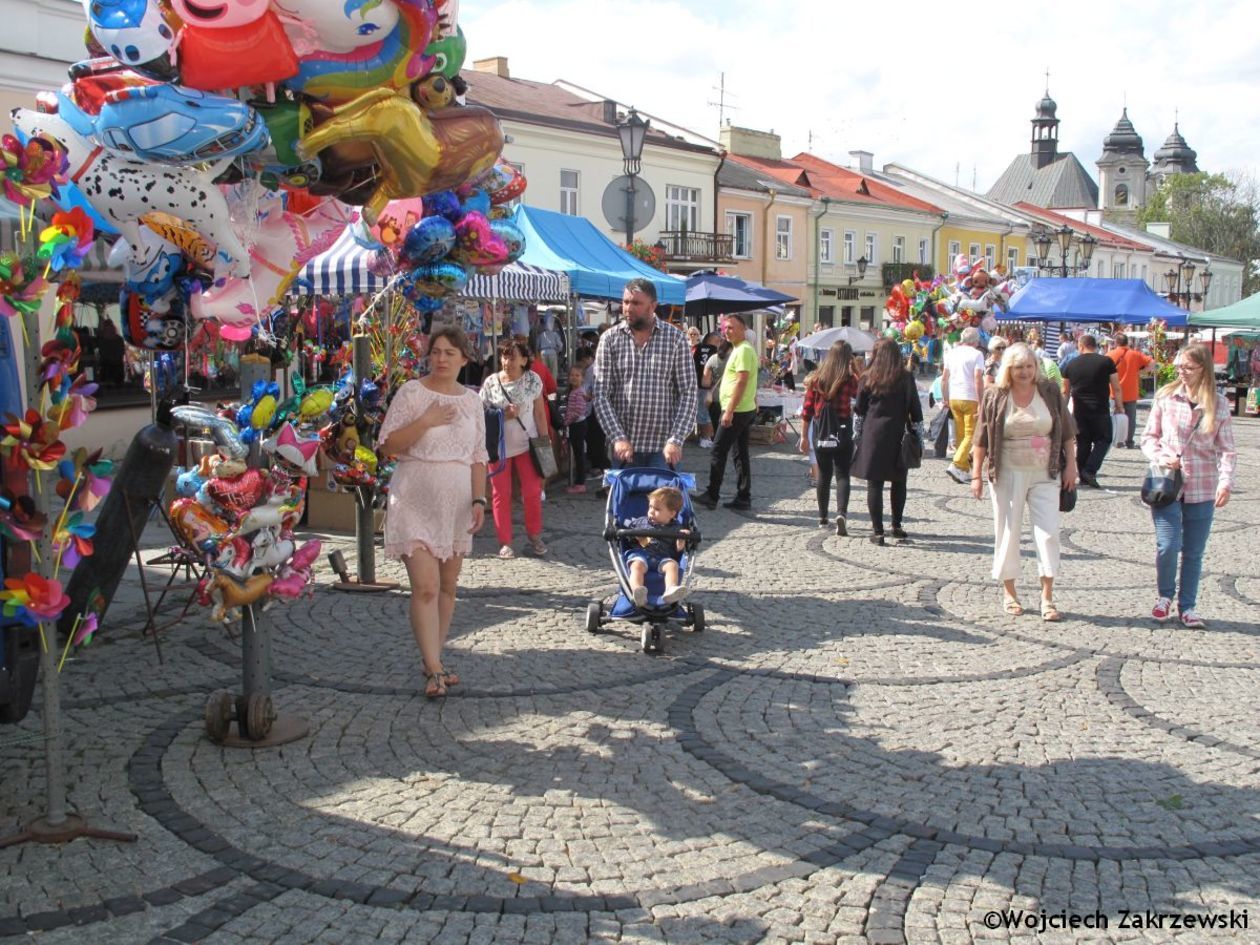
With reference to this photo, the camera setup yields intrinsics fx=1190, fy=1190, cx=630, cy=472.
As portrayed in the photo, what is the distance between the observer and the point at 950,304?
17.6 m

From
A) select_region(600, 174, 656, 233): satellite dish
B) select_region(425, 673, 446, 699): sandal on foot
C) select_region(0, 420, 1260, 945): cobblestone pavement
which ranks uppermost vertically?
select_region(600, 174, 656, 233): satellite dish

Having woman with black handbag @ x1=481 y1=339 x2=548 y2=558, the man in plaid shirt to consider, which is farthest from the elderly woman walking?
woman with black handbag @ x1=481 y1=339 x2=548 y2=558

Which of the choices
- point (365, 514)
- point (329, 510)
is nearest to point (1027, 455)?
point (365, 514)

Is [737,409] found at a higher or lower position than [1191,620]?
higher

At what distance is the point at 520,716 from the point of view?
18.2 feet

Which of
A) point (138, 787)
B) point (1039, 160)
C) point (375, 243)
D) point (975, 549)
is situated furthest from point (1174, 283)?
point (1039, 160)

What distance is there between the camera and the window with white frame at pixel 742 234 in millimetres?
44406

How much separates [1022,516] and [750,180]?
38529 mm

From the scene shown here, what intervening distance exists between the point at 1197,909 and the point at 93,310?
40.6 ft

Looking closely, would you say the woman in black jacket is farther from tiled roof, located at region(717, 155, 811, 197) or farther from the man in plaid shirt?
tiled roof, located at region(717, 155, 811, 197)

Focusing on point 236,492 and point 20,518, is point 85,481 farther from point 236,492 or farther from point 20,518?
point 236,492

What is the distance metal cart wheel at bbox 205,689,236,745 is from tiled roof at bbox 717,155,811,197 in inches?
1541

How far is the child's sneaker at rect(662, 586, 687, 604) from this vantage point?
6.74 m

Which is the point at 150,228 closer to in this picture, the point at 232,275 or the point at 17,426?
the point at 232,275
